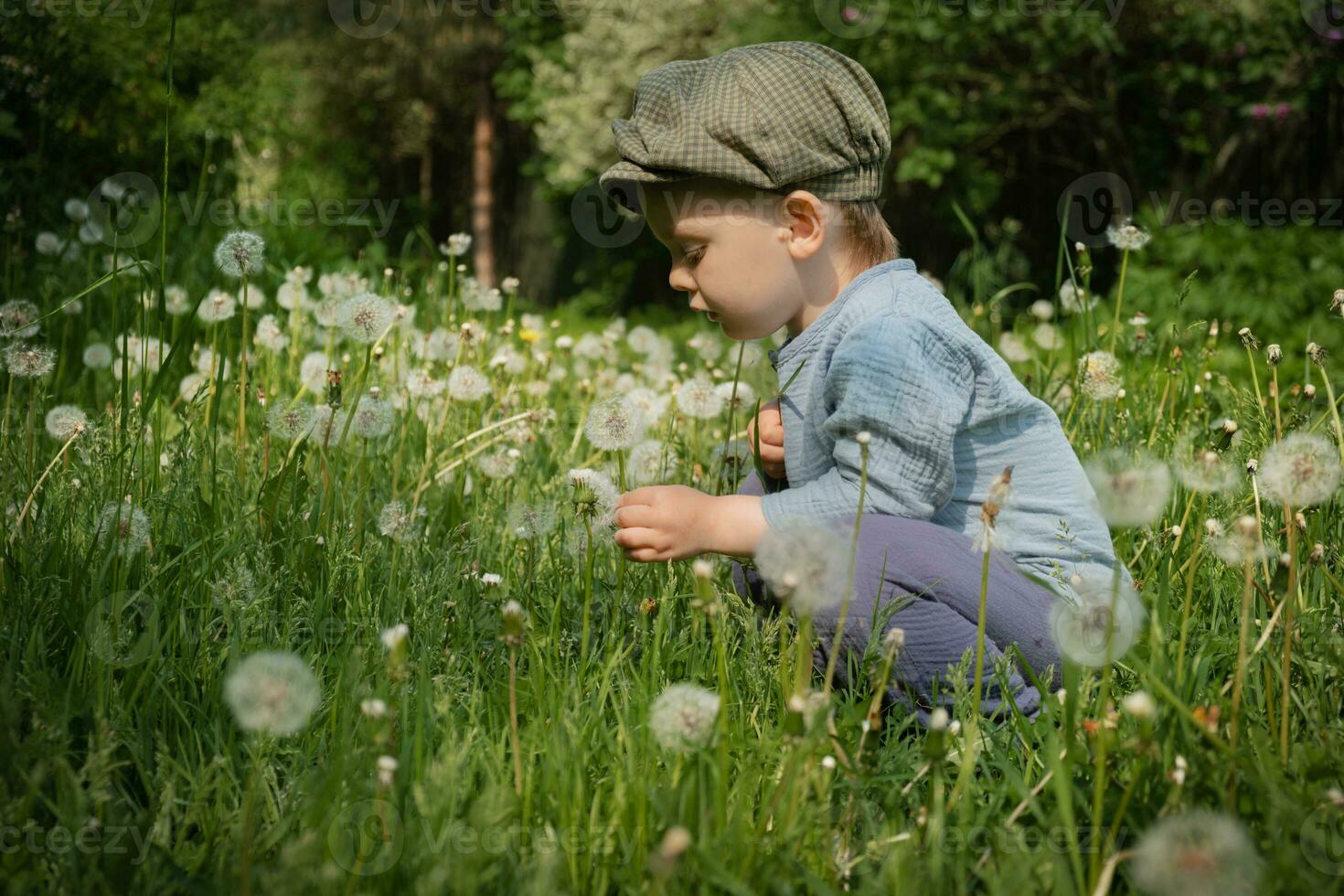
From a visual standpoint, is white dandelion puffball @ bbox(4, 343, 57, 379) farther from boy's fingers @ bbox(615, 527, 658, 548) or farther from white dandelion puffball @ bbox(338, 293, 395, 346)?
boy's fingers @ bbox(615, 527, 658, 548)

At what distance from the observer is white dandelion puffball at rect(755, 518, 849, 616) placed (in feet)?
3.77

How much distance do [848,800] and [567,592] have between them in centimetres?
78

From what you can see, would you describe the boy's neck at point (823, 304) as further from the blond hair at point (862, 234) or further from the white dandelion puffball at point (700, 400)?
the white dandelion puffball at point (700, 400)

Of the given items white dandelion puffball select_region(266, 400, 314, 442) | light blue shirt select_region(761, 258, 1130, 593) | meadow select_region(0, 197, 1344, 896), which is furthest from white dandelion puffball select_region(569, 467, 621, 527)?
white dandelion puffball select_region(266, 400, 314, 442)

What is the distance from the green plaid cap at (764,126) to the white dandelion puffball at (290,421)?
27.3 inches

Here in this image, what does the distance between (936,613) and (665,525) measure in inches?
16.2

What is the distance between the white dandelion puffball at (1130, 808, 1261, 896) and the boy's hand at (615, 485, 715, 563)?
0.84 m

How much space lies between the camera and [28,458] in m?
1.97

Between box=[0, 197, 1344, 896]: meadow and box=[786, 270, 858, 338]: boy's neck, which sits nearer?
box=[0, 197, 1344, 896]: meadow

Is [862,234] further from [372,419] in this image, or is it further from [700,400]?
[372,419]

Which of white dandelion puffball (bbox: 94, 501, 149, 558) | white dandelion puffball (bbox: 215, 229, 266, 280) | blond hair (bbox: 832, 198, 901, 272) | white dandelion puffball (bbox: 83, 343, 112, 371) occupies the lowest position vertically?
white dandelion puffball (bbox: 83, 343, 112, 371)

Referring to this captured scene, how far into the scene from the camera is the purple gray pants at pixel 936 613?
1688 millimetres

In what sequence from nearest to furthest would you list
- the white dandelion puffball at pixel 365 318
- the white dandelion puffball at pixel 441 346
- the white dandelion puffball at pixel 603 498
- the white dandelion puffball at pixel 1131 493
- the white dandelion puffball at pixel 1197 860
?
the white dandelion puffball at pixel 1197 860 → the white dandelion puffball at pixel 1131 493 → the white dandelion puffball at pixel 603 498 → the white dandelion puffball at pixel 365 318 → the white dandelion puffball at pixel 441 346

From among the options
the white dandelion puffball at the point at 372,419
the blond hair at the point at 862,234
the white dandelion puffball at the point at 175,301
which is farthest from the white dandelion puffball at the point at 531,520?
the white dandelion puffball at the point at 175,301
